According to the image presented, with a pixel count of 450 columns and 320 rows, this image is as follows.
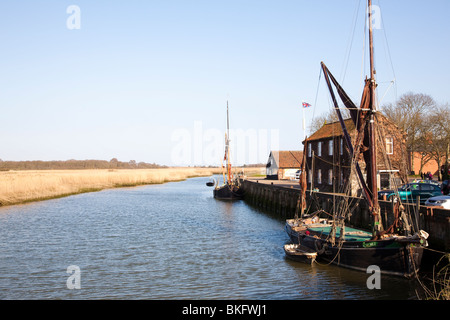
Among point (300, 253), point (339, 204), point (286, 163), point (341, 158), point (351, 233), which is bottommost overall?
point (300, 253)

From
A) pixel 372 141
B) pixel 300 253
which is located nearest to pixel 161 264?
pixel 300 253

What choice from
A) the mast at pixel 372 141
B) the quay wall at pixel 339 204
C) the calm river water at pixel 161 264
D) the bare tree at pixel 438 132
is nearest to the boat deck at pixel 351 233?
the quay wall at pixel 339 204

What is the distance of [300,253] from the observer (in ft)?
69.1

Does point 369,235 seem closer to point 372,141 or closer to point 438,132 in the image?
point 372,141

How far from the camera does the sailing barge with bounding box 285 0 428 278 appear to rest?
17.0 metres

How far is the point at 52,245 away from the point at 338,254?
1697 centimetres

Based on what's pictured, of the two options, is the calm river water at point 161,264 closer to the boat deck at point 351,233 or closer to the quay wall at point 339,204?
the boat deck at point 351,233

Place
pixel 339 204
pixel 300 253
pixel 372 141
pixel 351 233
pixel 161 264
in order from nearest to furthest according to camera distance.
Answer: pixel 372 141 < pixel 300 253 < pixel 161 264 < pixel 351 233 < pixel 339 204

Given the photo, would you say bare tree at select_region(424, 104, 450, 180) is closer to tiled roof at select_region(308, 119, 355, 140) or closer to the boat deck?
tiled roof at select_region(308, 119, 355, 140)

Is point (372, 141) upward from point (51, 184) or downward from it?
upward

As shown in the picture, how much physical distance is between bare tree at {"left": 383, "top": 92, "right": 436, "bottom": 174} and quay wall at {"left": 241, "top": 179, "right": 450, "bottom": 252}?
24.0 metres

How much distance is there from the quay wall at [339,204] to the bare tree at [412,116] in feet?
78.7

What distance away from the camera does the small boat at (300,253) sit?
2073 centimetres

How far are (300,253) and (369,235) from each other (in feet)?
11.3
